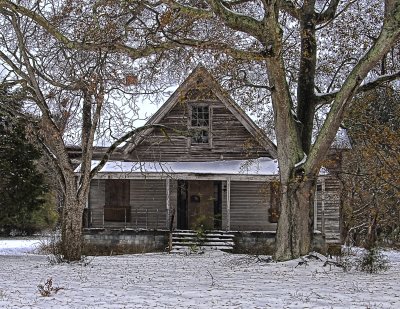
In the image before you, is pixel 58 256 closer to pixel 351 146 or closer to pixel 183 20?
pixel 183 20

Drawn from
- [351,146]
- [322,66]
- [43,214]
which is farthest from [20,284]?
[43,214]

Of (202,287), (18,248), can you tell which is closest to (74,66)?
(202,287)

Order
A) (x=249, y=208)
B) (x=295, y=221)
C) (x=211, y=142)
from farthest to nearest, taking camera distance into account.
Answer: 1. (x=249, y=208)
2. (x=211, y=142)
3. (x=295, y=221)

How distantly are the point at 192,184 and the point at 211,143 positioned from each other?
7.89 feet

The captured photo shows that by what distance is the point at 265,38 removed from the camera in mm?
13633

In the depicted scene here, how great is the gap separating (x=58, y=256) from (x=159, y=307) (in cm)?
856

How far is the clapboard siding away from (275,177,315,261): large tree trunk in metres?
11.2

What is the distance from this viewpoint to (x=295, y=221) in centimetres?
1481

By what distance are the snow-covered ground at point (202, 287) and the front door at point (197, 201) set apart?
12.0m

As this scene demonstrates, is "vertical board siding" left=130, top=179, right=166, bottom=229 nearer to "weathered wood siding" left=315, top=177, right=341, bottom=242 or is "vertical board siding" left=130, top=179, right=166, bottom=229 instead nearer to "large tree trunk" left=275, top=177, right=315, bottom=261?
"weathered wood siding" left=315, top=177, right=341, bottom=242

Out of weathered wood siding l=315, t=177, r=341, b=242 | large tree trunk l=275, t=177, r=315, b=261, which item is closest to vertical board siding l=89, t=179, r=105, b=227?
weathered wood siding l=315, t=177, r=341, b=242

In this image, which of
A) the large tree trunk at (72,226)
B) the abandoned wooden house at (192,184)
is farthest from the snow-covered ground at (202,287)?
the abandoned wooden house at (192,184)

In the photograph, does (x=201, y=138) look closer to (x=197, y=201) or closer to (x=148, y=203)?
(x=197, y=201)

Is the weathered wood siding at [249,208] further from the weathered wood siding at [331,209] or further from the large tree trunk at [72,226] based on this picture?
the large tree trunk at [72,226]
